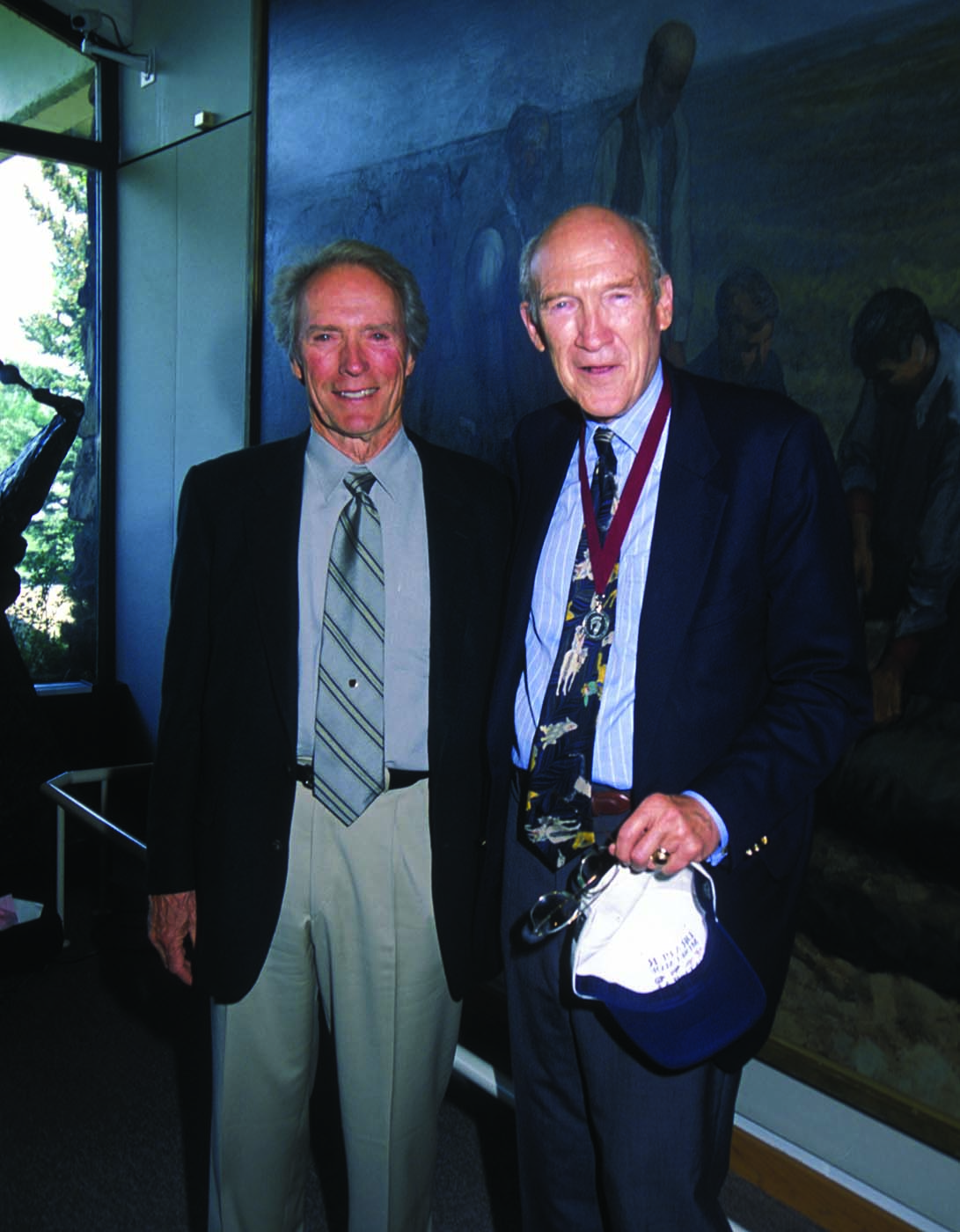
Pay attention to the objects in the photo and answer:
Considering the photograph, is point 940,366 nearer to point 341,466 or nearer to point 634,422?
point 634,422

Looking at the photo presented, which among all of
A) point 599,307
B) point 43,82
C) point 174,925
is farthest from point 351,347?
point 43,82

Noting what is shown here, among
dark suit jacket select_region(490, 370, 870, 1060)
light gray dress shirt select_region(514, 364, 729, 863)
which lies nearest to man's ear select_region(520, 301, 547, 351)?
light gray dress shirt select_region(514, 364, 729, 863)

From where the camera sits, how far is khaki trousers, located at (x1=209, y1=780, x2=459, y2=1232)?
1826 mm

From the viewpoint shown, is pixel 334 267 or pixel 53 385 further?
pixel 53 385

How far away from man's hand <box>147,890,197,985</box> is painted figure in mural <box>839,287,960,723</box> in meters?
1.40

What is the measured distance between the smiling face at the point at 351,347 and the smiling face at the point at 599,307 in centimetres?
37

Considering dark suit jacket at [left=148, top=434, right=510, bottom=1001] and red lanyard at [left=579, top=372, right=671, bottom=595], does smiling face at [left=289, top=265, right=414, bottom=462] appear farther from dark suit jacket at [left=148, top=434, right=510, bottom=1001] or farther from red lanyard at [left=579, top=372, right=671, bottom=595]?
red lanyard at [left=579, top=372, right=671, bottom=595]

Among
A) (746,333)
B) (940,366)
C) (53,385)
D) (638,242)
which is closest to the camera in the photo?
(638,242)

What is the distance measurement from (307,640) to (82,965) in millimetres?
2728

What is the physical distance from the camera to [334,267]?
1.88m

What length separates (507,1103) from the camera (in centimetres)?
285

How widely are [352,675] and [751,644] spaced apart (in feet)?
2.20

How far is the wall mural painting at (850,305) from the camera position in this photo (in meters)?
2.08

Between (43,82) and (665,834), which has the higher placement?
(43,82)
